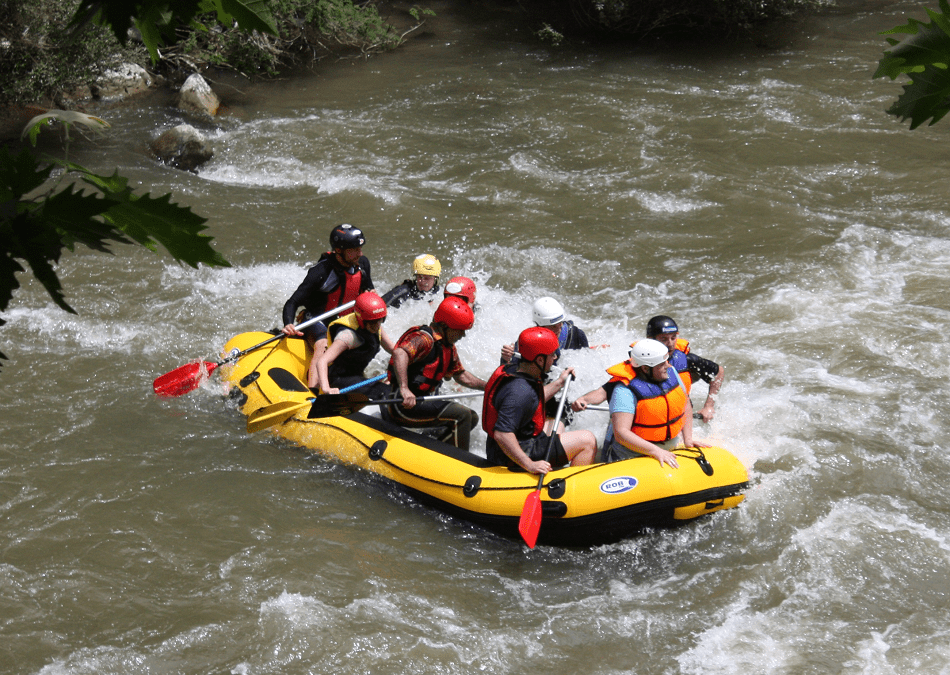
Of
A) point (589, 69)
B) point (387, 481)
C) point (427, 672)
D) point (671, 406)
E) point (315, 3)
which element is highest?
point (315, 3)

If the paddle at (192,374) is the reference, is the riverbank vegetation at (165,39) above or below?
above

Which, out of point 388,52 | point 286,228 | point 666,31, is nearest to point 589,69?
point 666,31

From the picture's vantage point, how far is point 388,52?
1459 cm

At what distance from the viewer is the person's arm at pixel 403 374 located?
5.20 m

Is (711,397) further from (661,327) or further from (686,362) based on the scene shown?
(661,327)

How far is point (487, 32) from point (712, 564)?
12669mm

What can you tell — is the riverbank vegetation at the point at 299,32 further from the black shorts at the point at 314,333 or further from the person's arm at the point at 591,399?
the person's arm at the point at 591,399

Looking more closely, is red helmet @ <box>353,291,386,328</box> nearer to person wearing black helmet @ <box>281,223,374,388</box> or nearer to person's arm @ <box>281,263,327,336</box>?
person wearing black helmet @ <box>281,223,374,388</box>

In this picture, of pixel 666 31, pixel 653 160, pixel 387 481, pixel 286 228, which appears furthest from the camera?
pixel 666 31

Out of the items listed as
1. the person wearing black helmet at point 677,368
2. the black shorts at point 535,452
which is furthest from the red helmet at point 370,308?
the person wearing black helmet at point 677,368

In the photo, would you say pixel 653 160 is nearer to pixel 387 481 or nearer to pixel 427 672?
pixel 387 481

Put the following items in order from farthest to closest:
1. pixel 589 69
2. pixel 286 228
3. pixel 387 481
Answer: pixel 589 69, pixel 286 228, pixel 387 481

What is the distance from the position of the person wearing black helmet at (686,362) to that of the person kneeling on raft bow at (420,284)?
5.78 ft

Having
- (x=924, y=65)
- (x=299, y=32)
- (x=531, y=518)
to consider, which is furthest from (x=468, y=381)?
(x=299, y=32)
